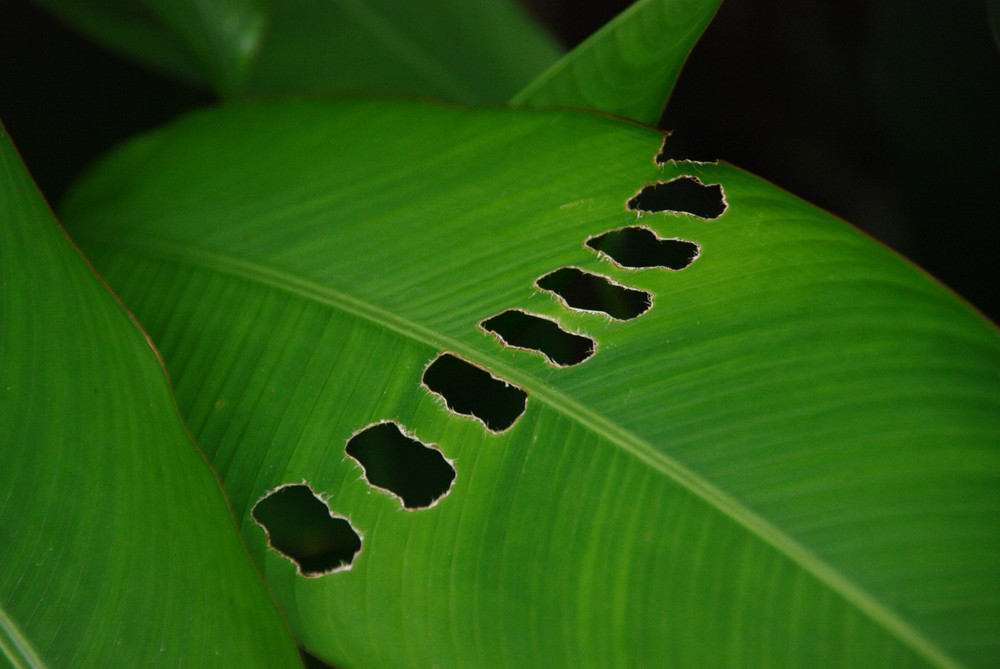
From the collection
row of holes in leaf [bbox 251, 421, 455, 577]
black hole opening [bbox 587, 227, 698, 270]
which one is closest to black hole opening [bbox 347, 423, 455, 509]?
row of holes in leaf [bbox 251, 421, 455, 577]

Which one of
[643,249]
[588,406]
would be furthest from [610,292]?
[588,406]

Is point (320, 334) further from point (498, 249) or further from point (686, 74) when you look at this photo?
point (686, 74)

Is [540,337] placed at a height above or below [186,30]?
below

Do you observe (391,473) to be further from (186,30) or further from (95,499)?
(186,30)

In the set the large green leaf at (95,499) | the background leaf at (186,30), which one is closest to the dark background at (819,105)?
the background leaf at (186,30)

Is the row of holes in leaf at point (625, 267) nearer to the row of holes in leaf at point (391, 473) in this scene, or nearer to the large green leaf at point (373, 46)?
the row of holes in leaf at point (391, 473)
